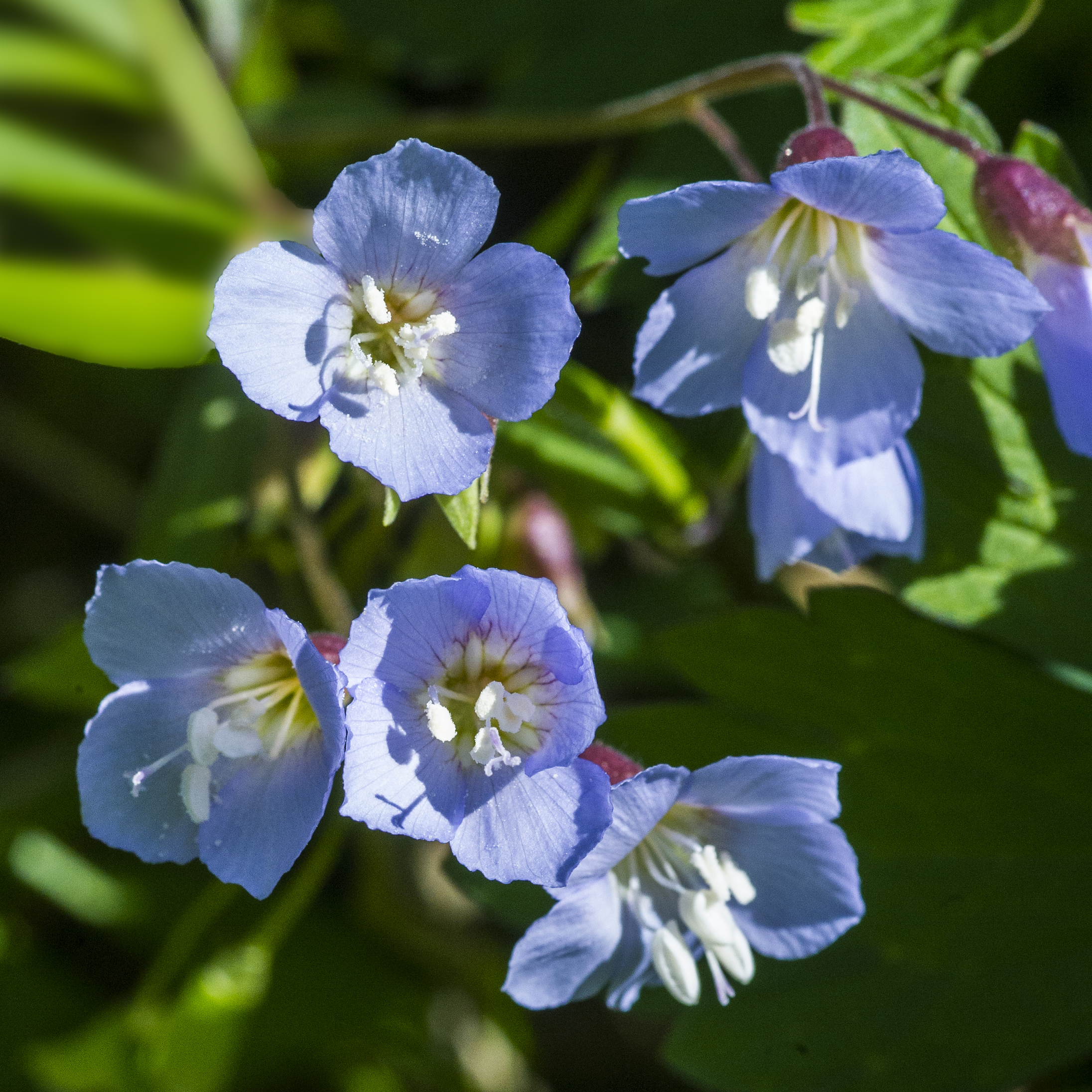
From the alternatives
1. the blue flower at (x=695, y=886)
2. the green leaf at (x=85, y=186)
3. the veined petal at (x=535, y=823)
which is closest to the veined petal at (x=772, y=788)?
the blue flower at (x=695, y=886)

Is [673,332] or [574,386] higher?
[673,332]

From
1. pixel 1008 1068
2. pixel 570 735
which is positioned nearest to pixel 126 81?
pixel 570 735

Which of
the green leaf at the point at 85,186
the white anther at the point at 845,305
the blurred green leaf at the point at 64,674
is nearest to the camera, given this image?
the white anther at the point at 845,305

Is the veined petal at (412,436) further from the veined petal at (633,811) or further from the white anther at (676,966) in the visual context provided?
the white anther at (676,966)

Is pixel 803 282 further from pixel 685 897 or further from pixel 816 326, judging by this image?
pixel 685 897

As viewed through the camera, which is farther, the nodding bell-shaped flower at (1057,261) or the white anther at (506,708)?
the nodding bell-shaped flower at (1057,261)

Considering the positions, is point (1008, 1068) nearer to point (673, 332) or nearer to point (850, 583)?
point (850, 583)
